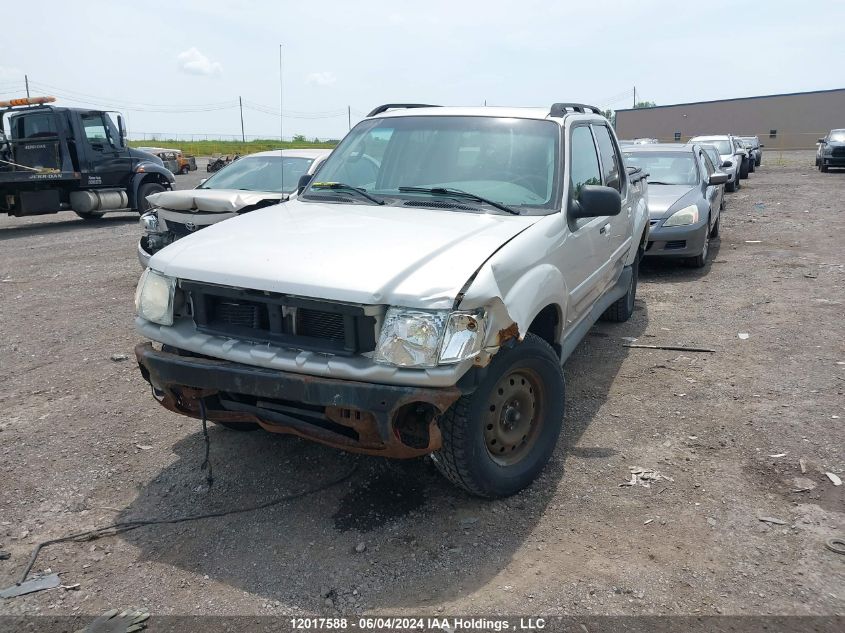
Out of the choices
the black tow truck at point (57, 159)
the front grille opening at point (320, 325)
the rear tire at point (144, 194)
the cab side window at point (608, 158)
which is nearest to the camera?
the front grille opening at point (320, 325)

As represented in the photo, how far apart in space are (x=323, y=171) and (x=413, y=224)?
136cm

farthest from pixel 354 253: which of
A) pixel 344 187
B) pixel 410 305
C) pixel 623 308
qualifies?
pixel 623 308

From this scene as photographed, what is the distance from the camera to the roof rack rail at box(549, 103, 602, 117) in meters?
4.54

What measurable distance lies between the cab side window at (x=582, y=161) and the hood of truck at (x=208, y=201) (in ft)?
11.5

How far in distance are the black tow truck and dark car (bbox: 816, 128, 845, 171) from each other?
2457 cm

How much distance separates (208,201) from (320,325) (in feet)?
15.0

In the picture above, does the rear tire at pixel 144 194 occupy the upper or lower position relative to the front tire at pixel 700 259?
upper

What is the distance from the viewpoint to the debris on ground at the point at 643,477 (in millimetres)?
3664

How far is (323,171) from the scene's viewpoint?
4.73 meters

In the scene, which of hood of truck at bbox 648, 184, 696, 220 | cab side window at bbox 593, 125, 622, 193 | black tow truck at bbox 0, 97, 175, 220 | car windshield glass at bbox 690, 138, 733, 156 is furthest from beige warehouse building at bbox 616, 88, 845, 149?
cab side window at bbox 593, 125, 622, 193

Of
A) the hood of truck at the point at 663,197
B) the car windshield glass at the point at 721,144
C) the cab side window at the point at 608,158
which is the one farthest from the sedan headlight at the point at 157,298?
the car windshield glass at the point at 721,144

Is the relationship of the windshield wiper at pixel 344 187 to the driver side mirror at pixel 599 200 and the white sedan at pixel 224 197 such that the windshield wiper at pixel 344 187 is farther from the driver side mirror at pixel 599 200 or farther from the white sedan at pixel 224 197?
the white sedan at pixel 224 197

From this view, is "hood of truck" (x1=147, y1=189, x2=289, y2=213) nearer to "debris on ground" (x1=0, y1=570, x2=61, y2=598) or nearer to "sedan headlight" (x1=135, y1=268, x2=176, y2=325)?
"sedan headlight" (x1=135, y1=268, x2=176, y2=325)

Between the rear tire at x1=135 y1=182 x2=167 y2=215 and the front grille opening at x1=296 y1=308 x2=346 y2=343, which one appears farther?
the rear tire at x1=135 y1=182 x2=167 y2=215
